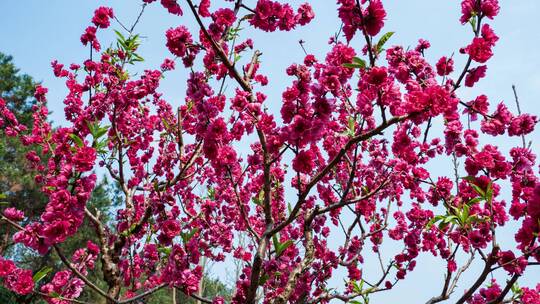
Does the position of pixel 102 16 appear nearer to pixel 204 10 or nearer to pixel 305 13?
pixel 204 10

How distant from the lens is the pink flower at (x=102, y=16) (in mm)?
5090

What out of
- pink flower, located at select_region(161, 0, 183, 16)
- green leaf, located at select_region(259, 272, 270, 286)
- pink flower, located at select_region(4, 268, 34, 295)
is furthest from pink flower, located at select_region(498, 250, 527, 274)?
pink flower, located at select_region(4, 268, 34, 295)

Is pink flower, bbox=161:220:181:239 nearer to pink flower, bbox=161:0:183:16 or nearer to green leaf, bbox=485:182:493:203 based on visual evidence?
pink flower, bbox=161:0:183:16

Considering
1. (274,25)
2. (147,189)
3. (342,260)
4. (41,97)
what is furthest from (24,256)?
(274,25)

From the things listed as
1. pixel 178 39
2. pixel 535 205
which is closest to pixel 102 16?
pixel 178 39

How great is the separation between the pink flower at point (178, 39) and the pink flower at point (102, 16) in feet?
8.40

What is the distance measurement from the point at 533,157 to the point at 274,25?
8.41 feet

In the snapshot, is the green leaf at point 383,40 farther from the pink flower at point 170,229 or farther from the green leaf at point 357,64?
the pink flower at point 170,229

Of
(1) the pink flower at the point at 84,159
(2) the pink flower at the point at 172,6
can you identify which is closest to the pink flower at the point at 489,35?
(2) the pink flower at the point at 172,6

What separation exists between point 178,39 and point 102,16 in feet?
8.78

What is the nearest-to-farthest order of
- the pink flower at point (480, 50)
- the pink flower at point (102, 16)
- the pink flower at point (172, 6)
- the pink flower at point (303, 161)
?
the pink flower at point (480, 50), the pink flower at point (303, 161), the pink flower at point (172, 6), the pink flower at point (102, 16)

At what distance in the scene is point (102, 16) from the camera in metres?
5.13

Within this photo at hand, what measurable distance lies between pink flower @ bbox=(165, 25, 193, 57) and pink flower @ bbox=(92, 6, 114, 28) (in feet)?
8.40

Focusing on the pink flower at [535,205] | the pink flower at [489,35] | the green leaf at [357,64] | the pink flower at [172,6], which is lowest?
the pink flower at [535,205]
